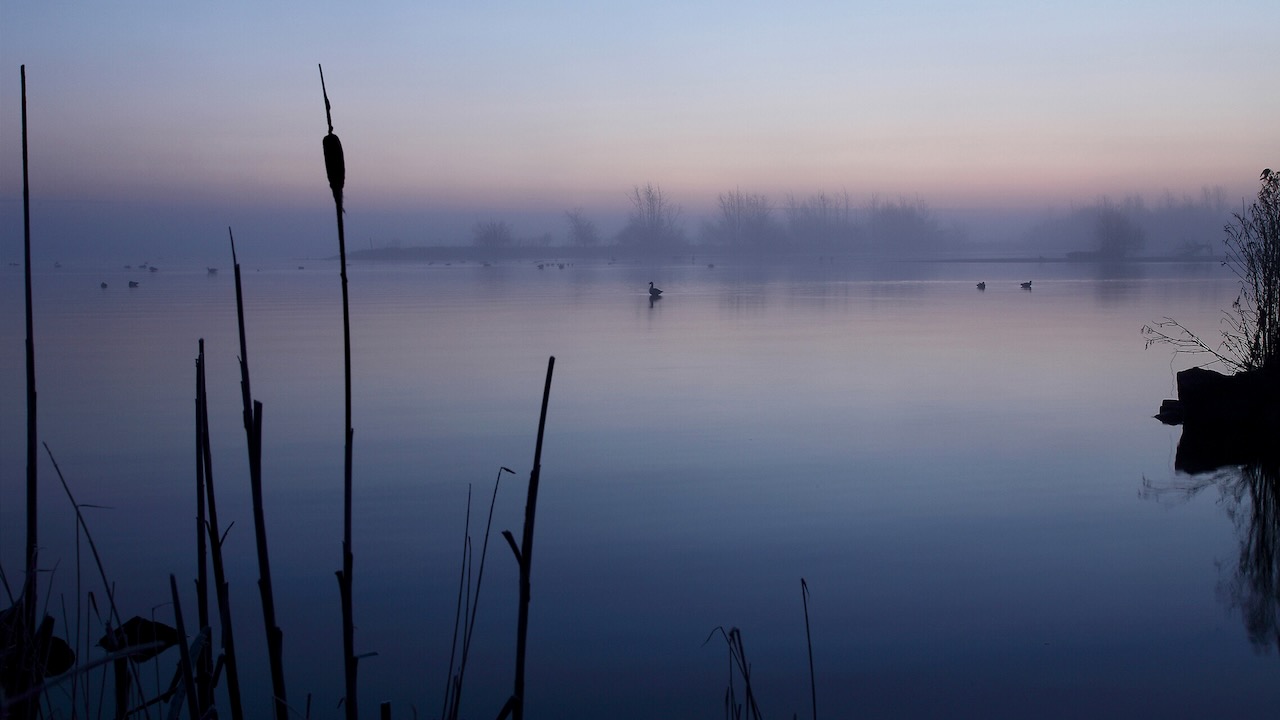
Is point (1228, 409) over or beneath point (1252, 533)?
over

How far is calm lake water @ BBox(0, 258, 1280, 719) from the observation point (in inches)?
128

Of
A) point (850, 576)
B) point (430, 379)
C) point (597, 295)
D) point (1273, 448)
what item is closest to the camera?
point (850, 576)

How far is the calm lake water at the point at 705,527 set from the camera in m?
3.26

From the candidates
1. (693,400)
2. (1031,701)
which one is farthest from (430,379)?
(1031,701)

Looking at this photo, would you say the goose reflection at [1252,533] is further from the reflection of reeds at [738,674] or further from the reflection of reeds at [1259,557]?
the reflection of reeds at [738,674]

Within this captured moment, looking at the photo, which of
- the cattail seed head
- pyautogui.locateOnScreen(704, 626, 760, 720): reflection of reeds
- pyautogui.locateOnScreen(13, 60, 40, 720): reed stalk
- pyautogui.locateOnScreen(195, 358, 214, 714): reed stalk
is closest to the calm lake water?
pyautogui.locateOnScreen(704, 626, 760, 720): reflection of reeds

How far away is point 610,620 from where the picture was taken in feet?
12.2

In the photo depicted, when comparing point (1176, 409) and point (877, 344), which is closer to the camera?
point (1176, 409)

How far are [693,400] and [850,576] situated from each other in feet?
14.7

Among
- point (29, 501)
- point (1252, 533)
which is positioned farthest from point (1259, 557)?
point (29, 501)

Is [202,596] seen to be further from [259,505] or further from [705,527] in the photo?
[705,527]

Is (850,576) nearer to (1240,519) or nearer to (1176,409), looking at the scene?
(1240,519)

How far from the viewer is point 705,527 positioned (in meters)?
4.77

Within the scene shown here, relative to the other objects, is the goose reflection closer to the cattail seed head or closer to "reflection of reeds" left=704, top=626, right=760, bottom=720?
"reflection of reeds" left=704, top=626, right=760, bottom=720
